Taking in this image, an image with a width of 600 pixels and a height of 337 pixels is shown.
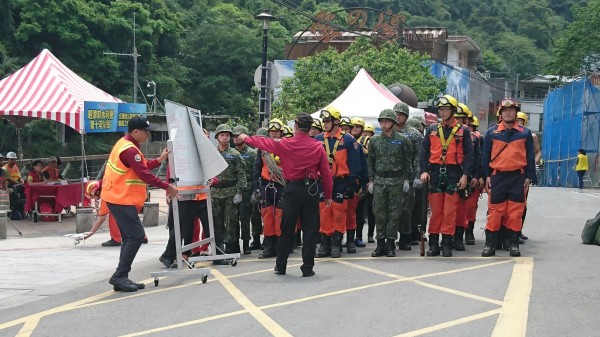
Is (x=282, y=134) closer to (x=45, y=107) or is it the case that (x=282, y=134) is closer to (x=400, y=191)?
(x=400, y=191)

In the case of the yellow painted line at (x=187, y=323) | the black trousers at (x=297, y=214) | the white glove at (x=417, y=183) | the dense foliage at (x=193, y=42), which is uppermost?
the dense foliage at (x=193, y=42)

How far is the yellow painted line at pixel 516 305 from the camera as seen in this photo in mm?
7061

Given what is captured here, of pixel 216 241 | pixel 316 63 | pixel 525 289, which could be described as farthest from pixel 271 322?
pixel 316 63

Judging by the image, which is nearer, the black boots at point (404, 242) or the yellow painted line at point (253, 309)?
the yellow painted line at point (253, 309)

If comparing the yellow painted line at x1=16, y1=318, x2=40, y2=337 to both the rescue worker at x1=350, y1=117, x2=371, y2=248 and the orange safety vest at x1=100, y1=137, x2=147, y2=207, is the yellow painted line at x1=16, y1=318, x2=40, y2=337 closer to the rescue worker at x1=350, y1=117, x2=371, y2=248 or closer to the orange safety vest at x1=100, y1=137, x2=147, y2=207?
the orange safety vest at x1=100, y1=137, x2=147, y2=207

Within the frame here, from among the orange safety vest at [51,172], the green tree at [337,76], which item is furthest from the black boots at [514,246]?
the green tree at [337,76]

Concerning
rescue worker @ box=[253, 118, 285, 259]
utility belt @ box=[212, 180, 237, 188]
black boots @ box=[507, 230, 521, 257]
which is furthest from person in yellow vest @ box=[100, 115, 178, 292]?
black boots @ box=[507, 230, 521, 257]

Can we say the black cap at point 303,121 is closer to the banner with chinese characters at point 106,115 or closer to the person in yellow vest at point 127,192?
the person in yellow vest at point 127,192

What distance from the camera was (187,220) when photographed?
1130 cm

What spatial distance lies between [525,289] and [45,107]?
1173 cm

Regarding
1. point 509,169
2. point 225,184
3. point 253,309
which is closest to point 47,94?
point 225,184

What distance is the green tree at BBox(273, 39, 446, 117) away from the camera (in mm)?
35094

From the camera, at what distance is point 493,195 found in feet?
37.5

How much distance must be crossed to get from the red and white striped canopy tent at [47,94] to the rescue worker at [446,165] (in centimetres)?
849
